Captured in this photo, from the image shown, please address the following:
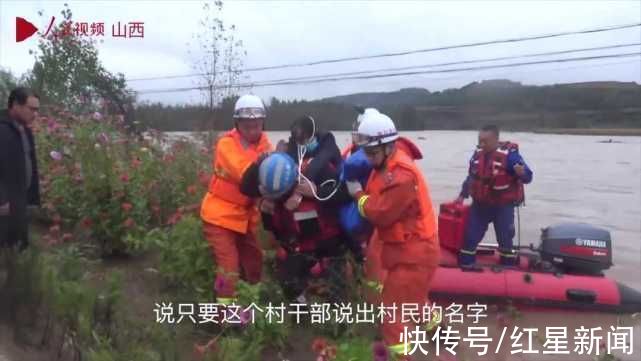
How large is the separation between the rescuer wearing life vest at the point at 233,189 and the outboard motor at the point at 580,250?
3808mm

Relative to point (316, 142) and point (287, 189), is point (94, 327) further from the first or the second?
point (316, 142)

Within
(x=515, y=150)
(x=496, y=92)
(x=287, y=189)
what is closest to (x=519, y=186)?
(x=515, y=150)

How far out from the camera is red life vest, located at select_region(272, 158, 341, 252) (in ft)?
14.3

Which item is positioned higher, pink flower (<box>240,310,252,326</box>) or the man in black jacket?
the man in black jacket

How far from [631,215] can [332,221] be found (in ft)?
44.4

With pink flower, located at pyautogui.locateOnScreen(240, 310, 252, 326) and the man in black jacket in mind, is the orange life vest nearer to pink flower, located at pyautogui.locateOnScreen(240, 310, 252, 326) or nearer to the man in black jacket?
pink flower, located at pyautogui.locateOnScreen(240, 310, 252, 326)

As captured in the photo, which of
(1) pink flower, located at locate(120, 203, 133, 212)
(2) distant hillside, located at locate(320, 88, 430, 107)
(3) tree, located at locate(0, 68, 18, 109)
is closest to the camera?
(1) pink flower, located at locate(120, 203, 133, 212)

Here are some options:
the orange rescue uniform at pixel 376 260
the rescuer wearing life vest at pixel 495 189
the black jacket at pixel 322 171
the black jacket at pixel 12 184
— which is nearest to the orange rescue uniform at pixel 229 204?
the black jacket at pixel 322 171

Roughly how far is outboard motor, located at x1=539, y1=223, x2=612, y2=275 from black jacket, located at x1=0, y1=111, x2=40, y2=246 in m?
5.13

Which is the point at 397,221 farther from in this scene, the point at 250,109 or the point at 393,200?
the point at 250,109

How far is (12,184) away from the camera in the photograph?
427cm

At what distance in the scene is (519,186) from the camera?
23.3 ft

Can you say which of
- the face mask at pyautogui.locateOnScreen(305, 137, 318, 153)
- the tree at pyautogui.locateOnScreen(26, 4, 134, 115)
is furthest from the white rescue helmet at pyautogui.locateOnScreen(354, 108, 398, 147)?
the tree at pyautogui.locateOnScreen(26, 4, 134, 115)

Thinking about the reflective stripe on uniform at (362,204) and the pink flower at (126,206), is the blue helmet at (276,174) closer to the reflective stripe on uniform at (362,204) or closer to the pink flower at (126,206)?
the reflective stripe on uniform at (362,204)
